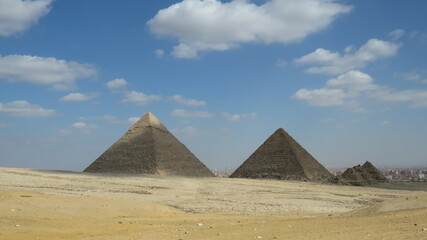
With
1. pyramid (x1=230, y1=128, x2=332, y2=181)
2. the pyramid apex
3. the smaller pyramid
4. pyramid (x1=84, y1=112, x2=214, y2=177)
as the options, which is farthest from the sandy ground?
the pyramid apex

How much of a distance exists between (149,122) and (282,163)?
44.4ft

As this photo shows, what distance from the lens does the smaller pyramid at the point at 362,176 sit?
40.7m

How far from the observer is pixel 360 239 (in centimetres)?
738

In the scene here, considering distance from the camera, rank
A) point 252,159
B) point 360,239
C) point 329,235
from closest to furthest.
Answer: point 360,239
point 329,235
point 252,159

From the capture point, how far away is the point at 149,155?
38.6 metres

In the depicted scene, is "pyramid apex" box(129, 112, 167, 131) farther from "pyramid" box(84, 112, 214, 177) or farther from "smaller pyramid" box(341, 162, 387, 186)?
"smaller pyramid" box(341, 162, 387, 186)

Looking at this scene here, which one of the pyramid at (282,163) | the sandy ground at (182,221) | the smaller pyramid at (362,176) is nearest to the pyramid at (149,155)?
the pyramid at (282,163)

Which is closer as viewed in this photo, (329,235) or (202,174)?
(329,235)

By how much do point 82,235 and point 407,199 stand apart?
979 cm

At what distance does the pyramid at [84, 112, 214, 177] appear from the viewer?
3806 cm

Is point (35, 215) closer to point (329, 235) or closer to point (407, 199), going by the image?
point (329, 235)

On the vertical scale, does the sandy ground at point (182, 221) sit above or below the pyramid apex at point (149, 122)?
below

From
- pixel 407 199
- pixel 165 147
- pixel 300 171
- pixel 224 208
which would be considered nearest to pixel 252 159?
pixel 300 171

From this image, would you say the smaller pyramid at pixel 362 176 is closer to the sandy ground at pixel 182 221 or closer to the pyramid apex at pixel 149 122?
the pyramid apex at pixel 149 122
